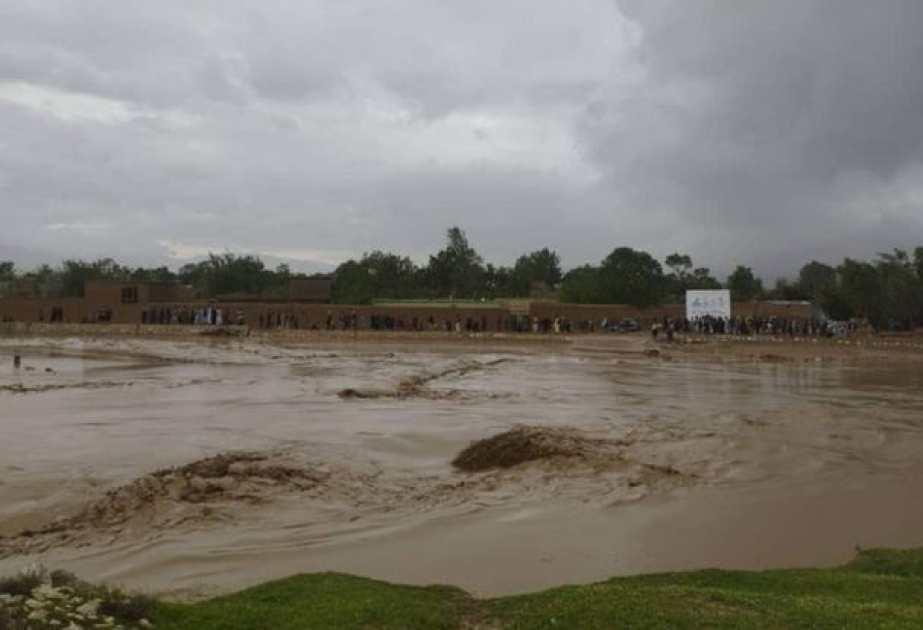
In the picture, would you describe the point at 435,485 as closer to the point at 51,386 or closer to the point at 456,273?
the point at 51,386

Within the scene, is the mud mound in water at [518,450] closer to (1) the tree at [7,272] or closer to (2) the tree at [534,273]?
(2) the tree at [534,273]

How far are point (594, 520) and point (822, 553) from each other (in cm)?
247

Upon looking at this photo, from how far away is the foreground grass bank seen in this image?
543 centimetres

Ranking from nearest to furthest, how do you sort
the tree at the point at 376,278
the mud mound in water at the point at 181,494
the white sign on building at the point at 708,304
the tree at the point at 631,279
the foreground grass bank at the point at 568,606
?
the foreground grass bank at the point at 568,606
the mud mound in water at the point at 181,494
the white sign on building at the point at 708,304
the tree at the point at 631,279
the tree at the point at 376,278

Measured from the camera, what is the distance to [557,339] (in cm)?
5353

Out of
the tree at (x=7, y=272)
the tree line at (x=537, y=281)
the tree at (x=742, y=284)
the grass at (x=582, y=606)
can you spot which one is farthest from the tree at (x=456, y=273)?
the grass at (x=582, y=606)

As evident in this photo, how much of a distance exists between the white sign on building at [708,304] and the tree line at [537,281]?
15877mm

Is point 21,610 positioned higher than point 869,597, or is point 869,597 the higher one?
point 21,610

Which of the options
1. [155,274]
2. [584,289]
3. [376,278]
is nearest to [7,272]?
[155,274]

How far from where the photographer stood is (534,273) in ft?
357

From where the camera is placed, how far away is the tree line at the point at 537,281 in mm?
68875

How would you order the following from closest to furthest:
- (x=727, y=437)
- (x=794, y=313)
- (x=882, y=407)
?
(x=727, y=437) < (x=882, y=407) < (x=794, y=313)

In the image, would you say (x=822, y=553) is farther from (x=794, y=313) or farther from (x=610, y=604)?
(x=794, y=313)

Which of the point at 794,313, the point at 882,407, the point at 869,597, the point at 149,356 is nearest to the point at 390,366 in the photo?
the point at 149,356
